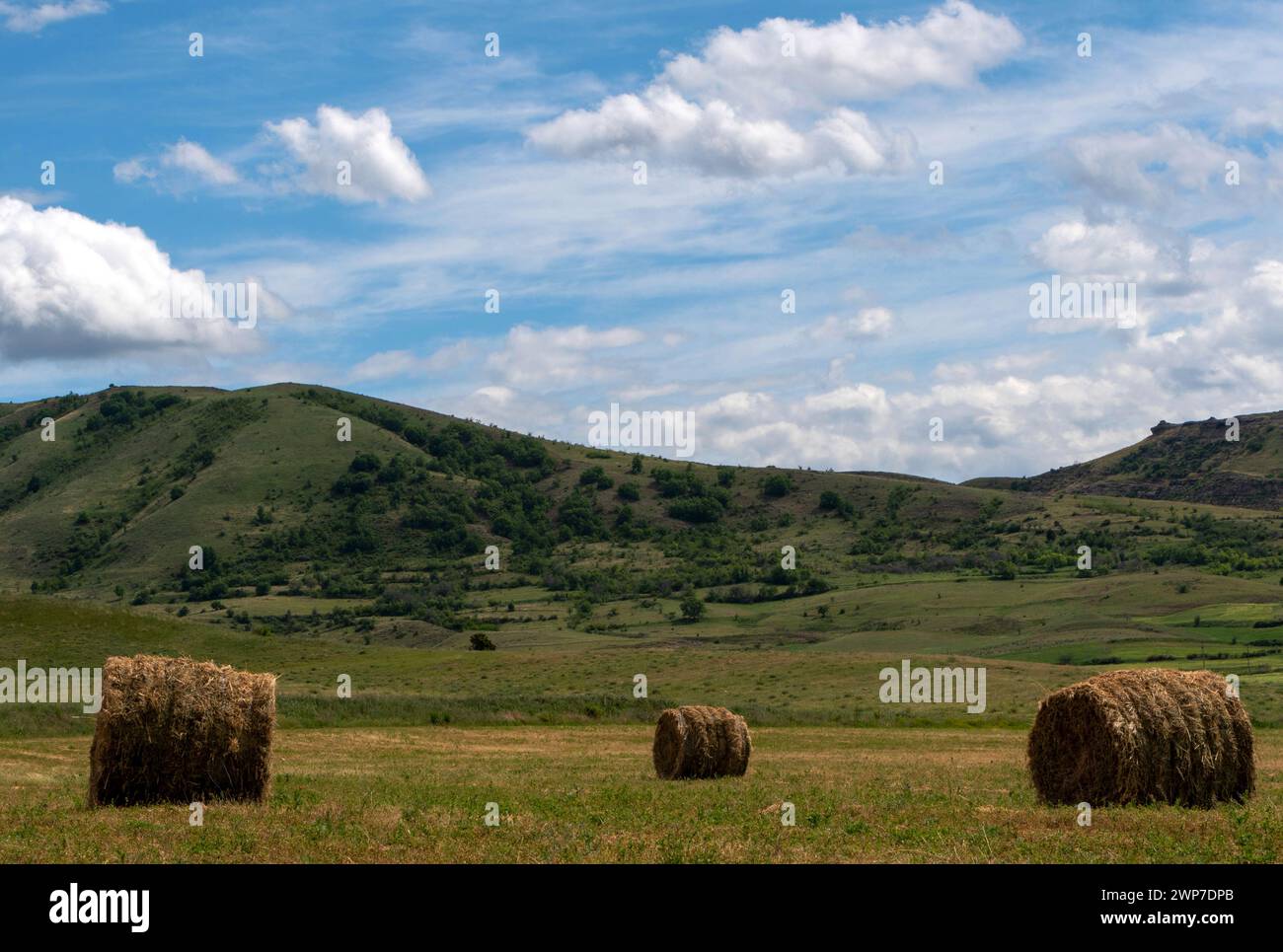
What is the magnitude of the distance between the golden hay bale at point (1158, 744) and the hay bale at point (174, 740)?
40.3 feet

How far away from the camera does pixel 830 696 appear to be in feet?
214

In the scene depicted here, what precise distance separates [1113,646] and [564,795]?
84.3 metres

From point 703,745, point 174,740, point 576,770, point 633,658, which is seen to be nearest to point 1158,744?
point 703,745

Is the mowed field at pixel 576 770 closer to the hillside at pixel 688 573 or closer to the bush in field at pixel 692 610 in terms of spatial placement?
the hillside at pixel 688 573

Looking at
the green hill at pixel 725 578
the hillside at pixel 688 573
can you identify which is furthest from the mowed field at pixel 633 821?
the hillside at pixel 688 573

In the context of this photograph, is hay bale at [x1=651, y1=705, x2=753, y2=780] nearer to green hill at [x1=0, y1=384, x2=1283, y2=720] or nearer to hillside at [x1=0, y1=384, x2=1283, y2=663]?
green hill at [x1=0, y1=384, x2=1283, y2=720]

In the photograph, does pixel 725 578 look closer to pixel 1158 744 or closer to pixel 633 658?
pixel 633 658

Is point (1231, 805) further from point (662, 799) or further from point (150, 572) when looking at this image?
point (150, 572)

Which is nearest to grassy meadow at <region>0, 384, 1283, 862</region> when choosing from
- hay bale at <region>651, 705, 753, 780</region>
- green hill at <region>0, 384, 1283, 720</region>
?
green hill at <region>0, 384, 1283, 720</region>

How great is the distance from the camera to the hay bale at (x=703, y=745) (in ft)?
94.6

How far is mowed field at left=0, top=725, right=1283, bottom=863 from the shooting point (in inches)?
566

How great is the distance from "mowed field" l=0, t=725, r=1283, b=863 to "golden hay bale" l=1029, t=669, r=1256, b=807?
68 centimetres

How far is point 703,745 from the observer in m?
29.0
